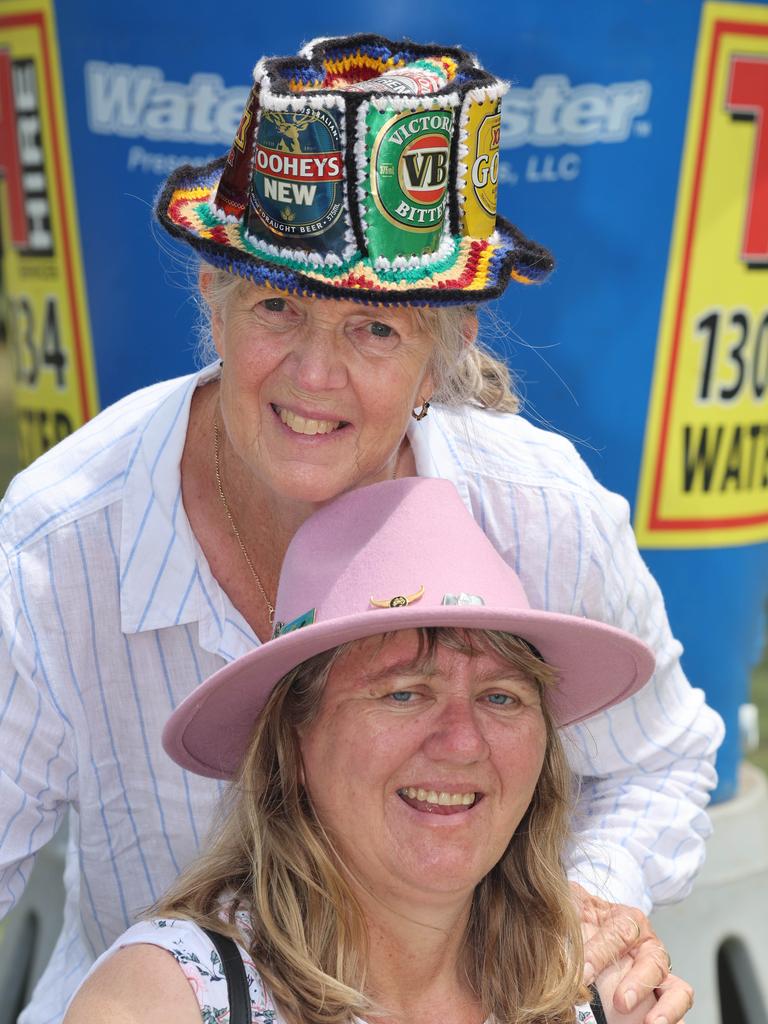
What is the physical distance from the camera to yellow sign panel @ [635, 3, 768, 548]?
126 inches

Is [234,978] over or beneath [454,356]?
beneath

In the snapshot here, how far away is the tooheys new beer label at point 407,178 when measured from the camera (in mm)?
1992

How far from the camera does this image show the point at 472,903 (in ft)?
7.11

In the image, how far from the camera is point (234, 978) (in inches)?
73.2

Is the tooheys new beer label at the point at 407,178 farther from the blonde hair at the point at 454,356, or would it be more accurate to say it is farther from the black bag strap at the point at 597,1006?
the black bag strap at the point at 597,1006

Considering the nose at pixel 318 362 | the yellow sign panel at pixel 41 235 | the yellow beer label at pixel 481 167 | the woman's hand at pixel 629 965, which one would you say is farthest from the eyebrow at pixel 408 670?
the yellow sign panel at pixel 41 235

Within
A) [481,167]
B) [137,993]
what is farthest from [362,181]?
[137,993]

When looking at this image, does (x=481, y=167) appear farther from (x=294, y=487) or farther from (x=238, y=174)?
(x=294, y=487)

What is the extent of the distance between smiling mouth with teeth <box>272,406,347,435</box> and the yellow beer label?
0.32 meters

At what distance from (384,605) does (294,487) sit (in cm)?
27

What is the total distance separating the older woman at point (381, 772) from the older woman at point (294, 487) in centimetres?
16

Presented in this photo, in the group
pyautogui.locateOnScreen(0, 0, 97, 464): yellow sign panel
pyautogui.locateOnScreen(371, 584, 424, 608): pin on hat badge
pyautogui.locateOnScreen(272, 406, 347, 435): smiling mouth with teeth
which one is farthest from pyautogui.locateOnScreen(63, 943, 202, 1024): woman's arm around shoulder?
pyautogui.locateOnScreen(0, 0, 97, 464): yellow sign panel

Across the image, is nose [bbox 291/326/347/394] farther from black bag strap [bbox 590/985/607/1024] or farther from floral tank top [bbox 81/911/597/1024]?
black bag strap [bbox 590/985/607/1024]

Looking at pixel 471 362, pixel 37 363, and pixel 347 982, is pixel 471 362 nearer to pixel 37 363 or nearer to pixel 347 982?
pixel 347 982
